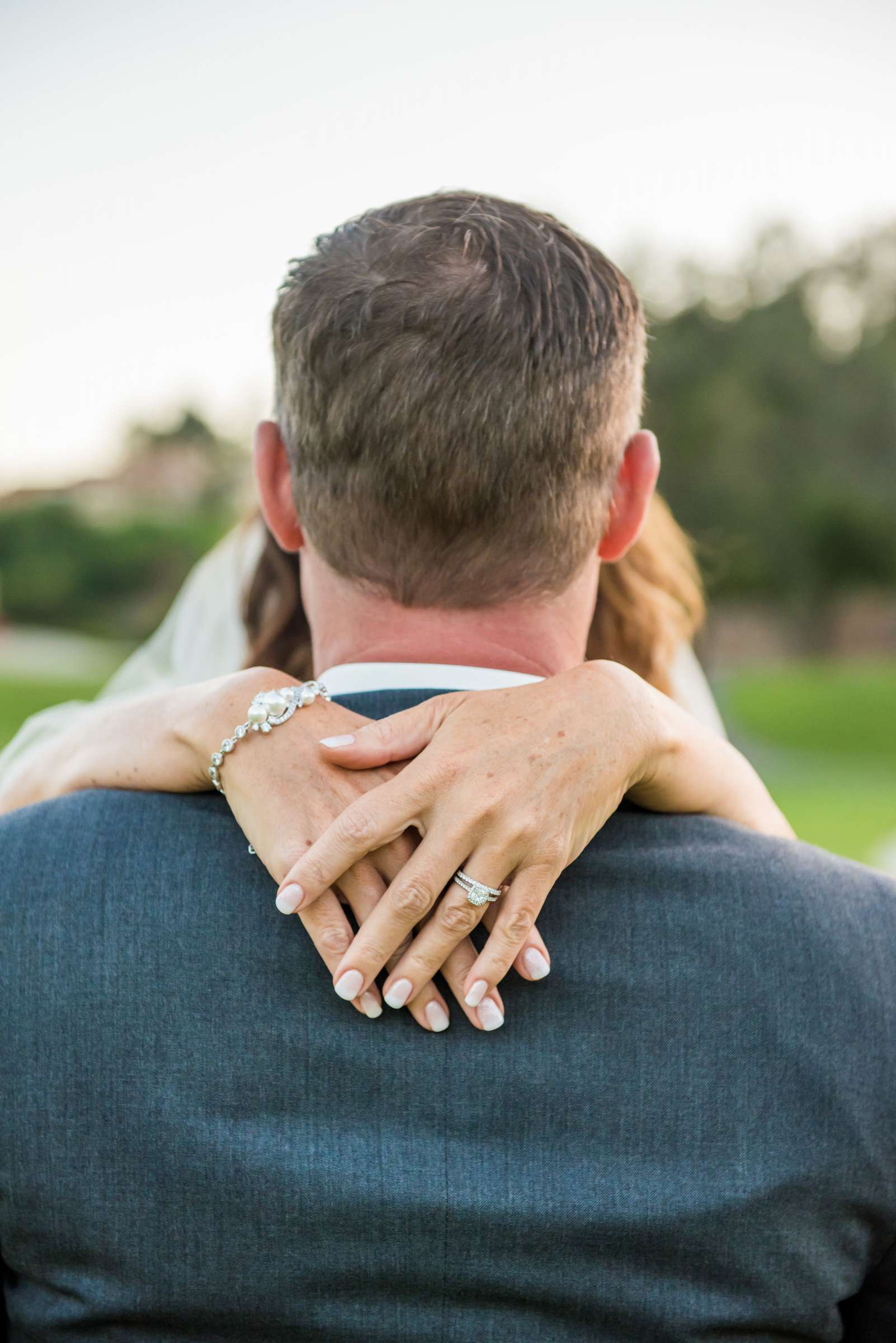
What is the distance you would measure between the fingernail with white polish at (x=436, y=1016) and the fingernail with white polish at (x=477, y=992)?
33mm

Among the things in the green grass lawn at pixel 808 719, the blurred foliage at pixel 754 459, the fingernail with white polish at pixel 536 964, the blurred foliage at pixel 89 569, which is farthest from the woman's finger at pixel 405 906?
the blurred foliage at pixel 89 569

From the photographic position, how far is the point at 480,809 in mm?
1074

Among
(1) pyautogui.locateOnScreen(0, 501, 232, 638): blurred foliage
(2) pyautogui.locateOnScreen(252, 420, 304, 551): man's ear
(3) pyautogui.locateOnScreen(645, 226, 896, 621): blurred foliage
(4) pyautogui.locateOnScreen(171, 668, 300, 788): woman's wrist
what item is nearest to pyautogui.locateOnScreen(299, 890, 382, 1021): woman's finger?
(4) pyautogui.locateOnScreen(171, 668, 300, 788): woman's wrist

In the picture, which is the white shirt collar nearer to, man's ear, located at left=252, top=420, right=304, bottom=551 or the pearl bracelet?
the pearl bracelet

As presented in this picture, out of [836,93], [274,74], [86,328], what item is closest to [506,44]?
[274,74]

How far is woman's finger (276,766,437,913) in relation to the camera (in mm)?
1048

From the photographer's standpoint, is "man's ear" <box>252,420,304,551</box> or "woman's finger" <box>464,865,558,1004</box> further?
"man's ear" <box>252,420,304,551</box>

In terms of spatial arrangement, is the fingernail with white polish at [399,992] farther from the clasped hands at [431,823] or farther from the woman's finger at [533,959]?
the woman's finger at [533,959]

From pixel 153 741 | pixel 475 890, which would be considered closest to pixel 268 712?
pixel 153 741

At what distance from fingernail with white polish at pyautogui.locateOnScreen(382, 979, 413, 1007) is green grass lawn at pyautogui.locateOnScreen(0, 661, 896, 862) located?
18537mm

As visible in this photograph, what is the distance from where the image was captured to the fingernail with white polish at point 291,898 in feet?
3.42

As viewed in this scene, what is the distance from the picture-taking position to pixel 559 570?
1284 mm

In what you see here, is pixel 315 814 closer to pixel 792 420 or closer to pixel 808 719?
pixel 808 719

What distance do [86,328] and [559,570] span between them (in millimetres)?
31724
